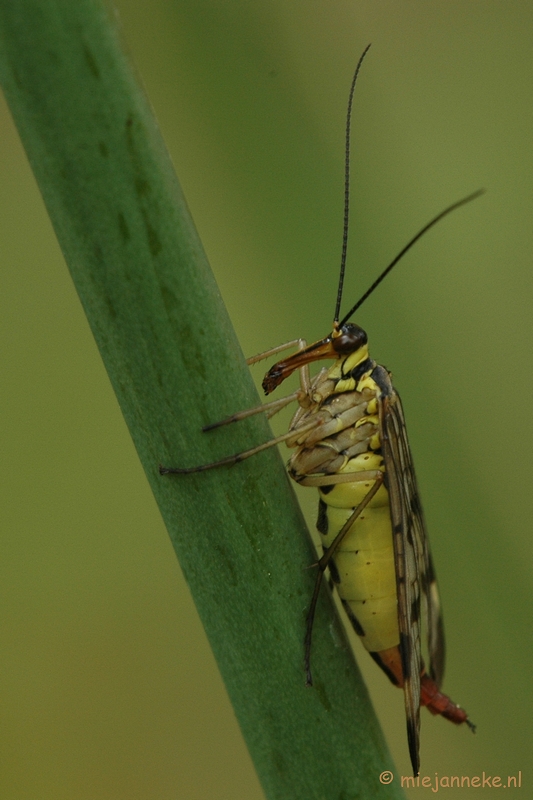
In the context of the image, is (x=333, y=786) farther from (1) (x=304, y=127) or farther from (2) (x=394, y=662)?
(1) (x=304, y=127)

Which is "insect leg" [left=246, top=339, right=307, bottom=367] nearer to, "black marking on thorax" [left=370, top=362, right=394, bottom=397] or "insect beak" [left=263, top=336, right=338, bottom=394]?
"insect beak" [left=263, top=336, right=338, bottom=394]

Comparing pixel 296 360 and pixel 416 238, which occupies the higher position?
pixel 416 238

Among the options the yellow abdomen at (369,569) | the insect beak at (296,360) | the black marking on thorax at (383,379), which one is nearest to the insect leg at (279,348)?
the insect beak at (296,360)

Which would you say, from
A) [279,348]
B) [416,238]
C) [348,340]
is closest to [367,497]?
[348,340]

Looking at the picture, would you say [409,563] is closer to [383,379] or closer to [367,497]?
[367,497]

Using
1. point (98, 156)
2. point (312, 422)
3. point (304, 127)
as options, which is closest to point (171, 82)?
point (304, 127)

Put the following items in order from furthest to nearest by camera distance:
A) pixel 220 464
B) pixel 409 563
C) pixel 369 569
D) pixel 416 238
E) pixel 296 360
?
1. pixel 296 360
2. pixel 369 569
3. pixel 409 563
4. pixel 416 238
5. pixel 220 464
